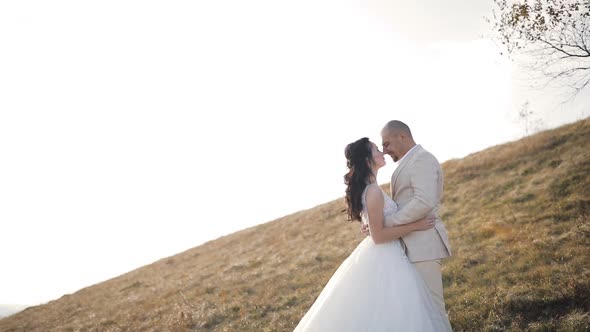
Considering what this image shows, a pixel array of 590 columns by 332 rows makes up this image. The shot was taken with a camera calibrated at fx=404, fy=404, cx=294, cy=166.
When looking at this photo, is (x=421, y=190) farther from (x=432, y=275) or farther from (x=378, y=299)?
(x=378, y=299)

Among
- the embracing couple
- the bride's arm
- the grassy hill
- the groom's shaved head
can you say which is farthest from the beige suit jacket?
the grassy hill

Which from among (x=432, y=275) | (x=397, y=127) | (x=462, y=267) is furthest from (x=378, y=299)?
(x=462, y=267)

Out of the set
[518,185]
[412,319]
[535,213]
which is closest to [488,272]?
[535,213]

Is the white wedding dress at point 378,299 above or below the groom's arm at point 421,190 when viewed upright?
below

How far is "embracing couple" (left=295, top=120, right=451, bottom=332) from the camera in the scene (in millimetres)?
5223

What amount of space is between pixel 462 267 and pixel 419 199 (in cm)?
797

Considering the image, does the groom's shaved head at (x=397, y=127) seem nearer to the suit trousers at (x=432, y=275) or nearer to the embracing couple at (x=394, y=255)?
the embracing couple at (x=394, y=255)

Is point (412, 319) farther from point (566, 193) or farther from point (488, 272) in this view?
point (566, 193)

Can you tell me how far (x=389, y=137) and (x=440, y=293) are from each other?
2.31m

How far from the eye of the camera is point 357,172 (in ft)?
19.1

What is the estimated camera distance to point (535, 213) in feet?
49.1

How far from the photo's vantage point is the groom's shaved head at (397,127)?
19.5 feet

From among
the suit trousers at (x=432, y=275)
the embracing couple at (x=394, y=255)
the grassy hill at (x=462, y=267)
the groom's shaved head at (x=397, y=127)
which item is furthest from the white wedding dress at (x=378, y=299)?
the grassy hill at (x=462, y=267)

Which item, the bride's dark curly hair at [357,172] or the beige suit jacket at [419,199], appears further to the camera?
the bride's dark curly hair at [357,172]
